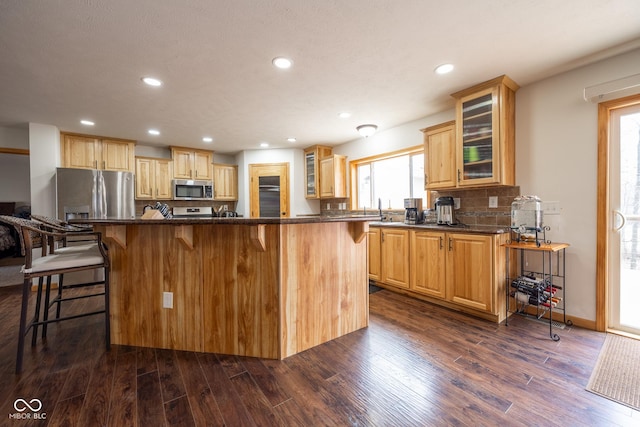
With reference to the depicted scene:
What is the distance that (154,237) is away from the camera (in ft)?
6.90

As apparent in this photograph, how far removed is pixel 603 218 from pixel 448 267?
53.7 inches

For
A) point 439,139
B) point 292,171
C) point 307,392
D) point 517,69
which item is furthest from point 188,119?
point 517,69

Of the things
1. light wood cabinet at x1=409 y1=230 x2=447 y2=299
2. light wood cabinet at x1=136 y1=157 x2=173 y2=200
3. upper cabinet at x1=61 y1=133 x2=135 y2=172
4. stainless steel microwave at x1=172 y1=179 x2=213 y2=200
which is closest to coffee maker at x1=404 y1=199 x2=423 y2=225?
light wood cabinet at x1=409 y1=230 x2=447 y2=299

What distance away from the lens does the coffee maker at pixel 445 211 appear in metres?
3.28

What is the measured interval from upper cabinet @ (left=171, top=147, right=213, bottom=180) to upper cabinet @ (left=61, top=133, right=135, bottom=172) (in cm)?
72

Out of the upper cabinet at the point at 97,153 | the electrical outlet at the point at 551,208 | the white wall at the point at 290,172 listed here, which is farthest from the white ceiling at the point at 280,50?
the white wall at the point at 290,172

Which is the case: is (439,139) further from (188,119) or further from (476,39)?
(188,119)

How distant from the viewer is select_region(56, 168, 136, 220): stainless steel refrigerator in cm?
399

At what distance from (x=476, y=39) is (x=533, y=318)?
254 centimetres

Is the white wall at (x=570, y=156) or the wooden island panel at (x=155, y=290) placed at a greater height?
the white wall at (x=570, y=156)

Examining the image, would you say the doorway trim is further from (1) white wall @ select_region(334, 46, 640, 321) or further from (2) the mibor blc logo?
(2) the mibor blc logo

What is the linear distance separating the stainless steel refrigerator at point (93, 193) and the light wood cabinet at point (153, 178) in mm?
427

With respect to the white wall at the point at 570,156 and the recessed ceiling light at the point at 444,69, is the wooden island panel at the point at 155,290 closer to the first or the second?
the recessed ceiling light at the point at 444,69

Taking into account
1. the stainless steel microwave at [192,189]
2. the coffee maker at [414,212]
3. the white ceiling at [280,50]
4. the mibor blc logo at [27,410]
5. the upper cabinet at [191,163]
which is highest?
the white ceiling at [280,50]
